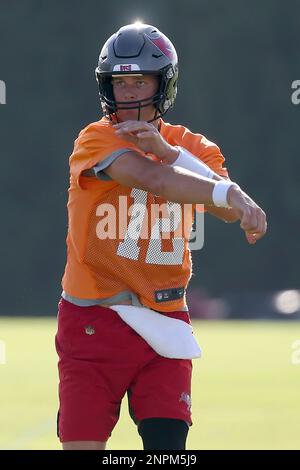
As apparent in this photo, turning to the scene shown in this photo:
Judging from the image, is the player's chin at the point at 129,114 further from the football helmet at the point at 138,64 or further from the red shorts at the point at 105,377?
the red shorts at the point at 105,377

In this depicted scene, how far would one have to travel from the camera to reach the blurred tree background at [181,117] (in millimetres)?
22969

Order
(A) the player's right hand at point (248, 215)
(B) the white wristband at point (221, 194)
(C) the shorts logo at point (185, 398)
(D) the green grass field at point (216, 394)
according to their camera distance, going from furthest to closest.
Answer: (D) the green grass field at point (216, 394) → (C) the shorts logo at point (185, 398) → (B) the white wristband at point (221, 194) → (A) the player's right hand at point (248, 215)

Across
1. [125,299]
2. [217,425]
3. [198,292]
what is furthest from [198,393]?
[198,292]

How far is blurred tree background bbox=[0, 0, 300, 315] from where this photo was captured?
2297 cm

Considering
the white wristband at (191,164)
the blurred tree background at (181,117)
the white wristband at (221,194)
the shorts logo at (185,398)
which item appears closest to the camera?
the white wristband at (221,194)

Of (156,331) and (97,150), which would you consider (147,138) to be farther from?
(156,331)

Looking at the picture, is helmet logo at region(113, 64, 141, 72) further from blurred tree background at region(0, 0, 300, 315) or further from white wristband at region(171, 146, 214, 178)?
blurred tree background at region(0, 0, 300, 315)

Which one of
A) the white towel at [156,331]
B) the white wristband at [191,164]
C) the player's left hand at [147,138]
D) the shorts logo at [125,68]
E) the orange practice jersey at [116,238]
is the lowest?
the white towel at [156,331]

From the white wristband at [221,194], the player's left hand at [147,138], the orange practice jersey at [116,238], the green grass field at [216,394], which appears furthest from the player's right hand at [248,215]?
the green grass field at [216,394]

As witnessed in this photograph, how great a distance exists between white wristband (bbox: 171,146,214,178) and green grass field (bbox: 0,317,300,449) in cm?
299

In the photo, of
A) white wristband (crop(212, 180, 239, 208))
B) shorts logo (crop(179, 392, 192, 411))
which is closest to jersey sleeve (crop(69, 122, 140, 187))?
white wristband (crop(212, 180, 239, 208))

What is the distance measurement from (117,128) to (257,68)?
737 inches

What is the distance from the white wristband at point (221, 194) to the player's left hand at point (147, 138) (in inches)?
15.5

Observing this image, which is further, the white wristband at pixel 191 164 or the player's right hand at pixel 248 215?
the white wristband at pixel 191 164
